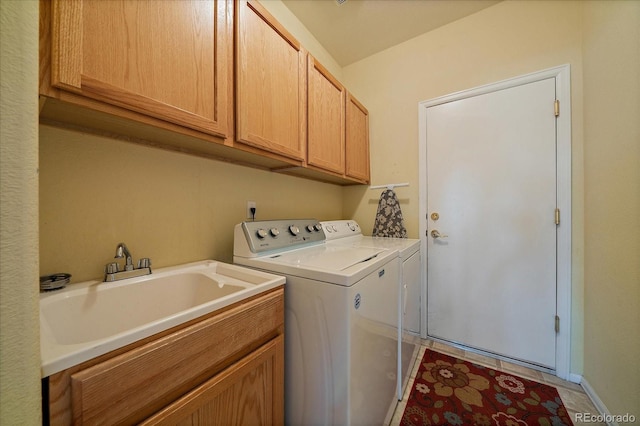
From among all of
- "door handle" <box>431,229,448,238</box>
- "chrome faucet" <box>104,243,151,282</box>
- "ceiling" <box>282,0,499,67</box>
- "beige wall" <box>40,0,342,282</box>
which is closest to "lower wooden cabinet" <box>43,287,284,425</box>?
"chrome faucet" <box>104,243,151,282</box>

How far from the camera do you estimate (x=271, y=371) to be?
86 cm

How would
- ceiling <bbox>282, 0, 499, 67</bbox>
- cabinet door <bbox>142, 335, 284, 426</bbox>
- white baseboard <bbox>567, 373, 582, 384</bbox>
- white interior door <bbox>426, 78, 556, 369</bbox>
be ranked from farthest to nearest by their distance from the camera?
1. ceiling <bbox>282, 0, 499, 67</bbox>
2. white interior door <bbox>426, 78, 556, 369</bbox>
3. white baseboard <bbox>567, 373, 582, 384</bbox>
4. cabinet door <bbox>142, 335, 284, 426</bbox>

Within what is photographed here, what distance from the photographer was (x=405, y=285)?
146 centimetres

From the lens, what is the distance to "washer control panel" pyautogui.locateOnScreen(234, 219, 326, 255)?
113cm

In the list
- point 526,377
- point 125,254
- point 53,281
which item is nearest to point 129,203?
point 125,254

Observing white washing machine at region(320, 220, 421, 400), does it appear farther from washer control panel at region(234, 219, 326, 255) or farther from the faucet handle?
the faucet handle

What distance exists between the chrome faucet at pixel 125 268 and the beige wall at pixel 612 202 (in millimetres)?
2225

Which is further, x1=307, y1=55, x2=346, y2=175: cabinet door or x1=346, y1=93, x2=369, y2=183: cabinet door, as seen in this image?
x1=346, y1=93, x2=369, y2=183: cabinet door

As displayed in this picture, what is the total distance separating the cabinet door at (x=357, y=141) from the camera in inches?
76.3

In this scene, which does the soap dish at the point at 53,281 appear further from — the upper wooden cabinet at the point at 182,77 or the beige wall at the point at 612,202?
the beige wall at the point at 612,202

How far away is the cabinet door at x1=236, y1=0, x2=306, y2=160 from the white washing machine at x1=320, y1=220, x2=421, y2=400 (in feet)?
2.48

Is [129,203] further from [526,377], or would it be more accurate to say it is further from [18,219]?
[526,377]

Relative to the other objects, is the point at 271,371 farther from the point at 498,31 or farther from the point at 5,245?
the point at 498,31

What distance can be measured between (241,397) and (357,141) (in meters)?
1.97
